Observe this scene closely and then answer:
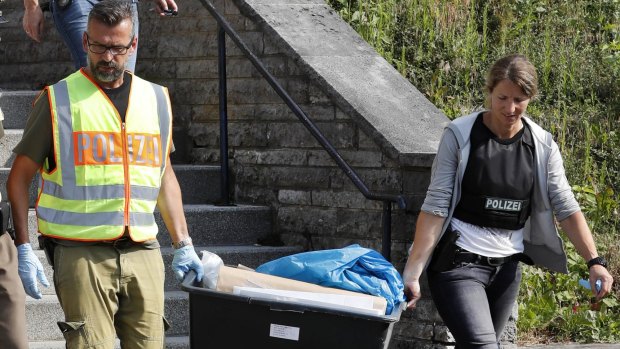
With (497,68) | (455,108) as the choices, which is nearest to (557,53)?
(455,108)

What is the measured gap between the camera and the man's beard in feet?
15.1

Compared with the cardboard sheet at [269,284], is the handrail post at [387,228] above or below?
below

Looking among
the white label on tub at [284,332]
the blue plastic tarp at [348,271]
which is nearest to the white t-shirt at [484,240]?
the blue plastic tarp at [348,271]

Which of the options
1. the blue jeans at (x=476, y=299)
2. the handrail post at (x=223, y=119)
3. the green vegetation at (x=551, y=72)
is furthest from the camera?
the green vegetation at (x=551, y=72)

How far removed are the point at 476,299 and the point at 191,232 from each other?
248cm

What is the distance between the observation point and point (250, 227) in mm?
7266

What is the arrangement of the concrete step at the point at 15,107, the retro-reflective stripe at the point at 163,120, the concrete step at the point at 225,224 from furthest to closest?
1. the concrete step at the point at 15,107
2. the concrete step at the point at 225,224
3. the retro-reflective stripe at the point at 163,120

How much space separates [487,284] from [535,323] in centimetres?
222

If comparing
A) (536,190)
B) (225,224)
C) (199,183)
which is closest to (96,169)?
(536,190)

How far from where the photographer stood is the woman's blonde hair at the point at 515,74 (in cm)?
498

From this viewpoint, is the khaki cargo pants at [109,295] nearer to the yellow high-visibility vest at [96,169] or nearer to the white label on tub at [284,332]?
the yellow high-visibility vest at [96,169]

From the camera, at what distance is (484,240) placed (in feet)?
16.8

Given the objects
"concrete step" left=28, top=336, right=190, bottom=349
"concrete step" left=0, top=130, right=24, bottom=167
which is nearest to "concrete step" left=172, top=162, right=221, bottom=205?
"concrete step" left=0, top=130, right=24, bottom=167

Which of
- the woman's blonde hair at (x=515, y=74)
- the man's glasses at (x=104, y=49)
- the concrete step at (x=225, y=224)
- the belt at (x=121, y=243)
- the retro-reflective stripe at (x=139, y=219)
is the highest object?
the man's glasses at (x=104, y=49)
